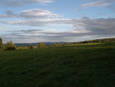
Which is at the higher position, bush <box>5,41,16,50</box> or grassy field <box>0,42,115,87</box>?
bush <box>5,41,16,50</box>

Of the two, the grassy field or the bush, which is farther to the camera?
the bush

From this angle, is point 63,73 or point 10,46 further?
point 10,46

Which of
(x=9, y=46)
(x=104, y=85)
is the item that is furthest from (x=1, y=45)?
(x=104, y=85)

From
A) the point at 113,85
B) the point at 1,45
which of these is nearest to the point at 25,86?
the point at 113,85

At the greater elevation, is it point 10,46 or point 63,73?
point 10,46

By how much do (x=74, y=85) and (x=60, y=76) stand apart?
1569mm

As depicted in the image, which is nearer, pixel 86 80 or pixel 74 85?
pixel 74 85

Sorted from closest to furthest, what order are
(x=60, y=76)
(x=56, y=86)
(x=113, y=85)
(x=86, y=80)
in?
(x=113, y=85), (x=56, y=86), (x=86, y=80), (x=60, y=76)

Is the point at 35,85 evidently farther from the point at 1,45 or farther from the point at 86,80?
the point at 1,45

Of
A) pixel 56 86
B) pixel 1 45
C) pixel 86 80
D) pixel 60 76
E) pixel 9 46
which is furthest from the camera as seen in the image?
pixel 1 45

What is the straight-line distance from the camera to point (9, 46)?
53656mm

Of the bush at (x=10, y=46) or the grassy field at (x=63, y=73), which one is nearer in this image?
the grassy field at (x=63, y=73)

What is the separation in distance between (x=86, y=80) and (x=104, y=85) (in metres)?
0.99

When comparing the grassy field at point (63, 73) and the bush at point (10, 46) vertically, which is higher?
the bush at point (10, 46)
